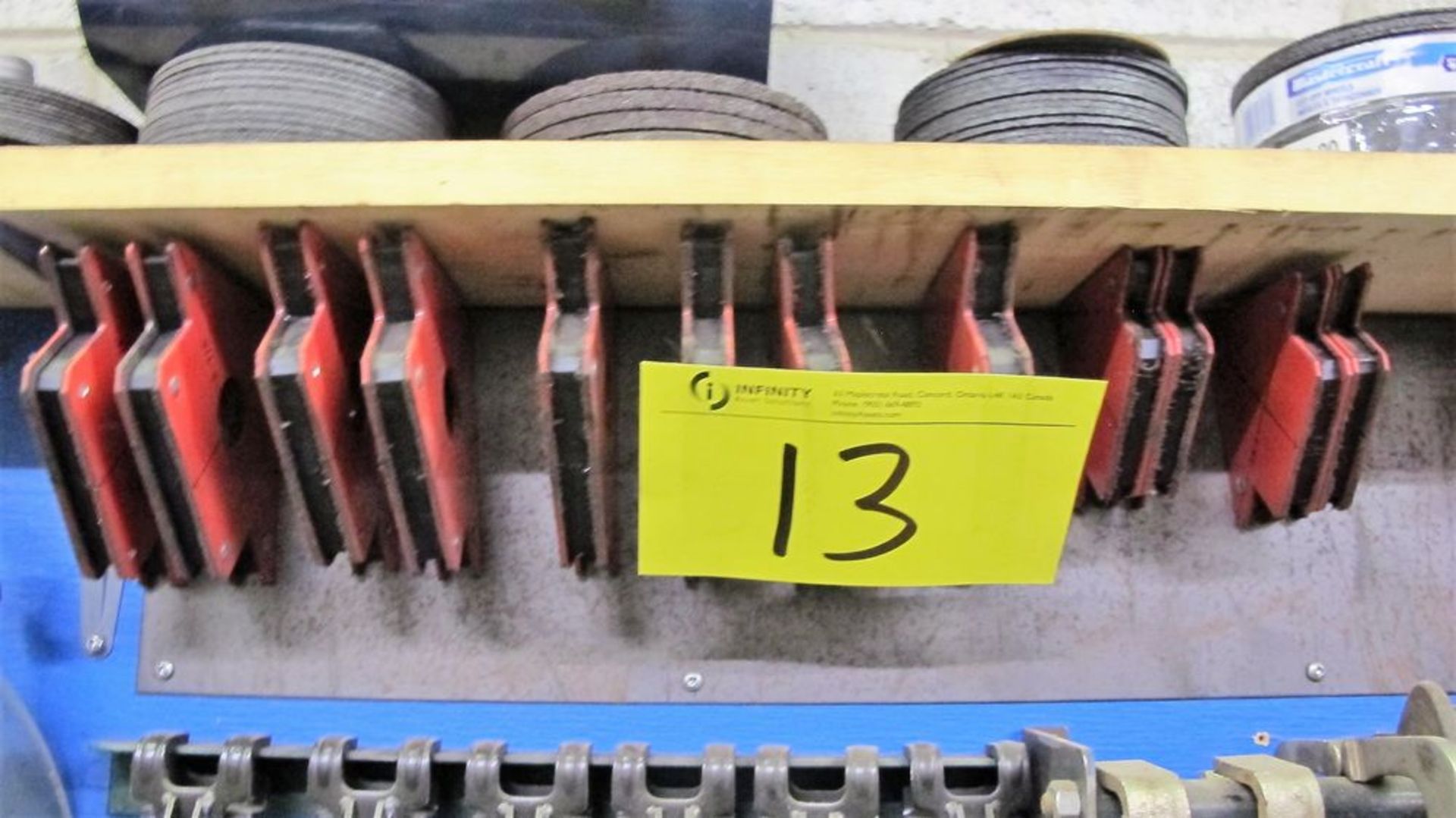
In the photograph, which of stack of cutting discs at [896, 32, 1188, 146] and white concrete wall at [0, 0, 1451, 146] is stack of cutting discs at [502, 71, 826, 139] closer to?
stack of cutting discs at [896, 32, 1188, 146]

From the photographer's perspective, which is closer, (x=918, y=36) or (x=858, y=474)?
(x=858, y=474)

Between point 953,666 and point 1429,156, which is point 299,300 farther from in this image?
point 1429,156

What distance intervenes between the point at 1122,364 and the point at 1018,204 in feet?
0.53

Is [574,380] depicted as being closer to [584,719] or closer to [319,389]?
[319,389]

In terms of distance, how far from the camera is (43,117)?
76 centimetres

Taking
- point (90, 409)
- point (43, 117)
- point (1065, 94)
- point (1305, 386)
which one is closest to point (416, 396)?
point (90, 409)

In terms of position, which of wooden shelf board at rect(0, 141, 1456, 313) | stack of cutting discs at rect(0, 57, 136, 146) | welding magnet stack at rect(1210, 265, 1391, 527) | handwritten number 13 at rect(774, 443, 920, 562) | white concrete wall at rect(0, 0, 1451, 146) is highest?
white concrete wall at rect(0, 0, 1451, 146)

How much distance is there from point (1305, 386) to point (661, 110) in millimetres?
487

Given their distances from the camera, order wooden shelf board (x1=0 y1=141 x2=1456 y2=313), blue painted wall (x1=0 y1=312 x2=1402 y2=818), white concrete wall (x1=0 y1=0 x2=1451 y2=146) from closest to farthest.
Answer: wooden shelf board (x1=0 y1=141 x2=1456 y2=313) → blue painted wall (x1=0 y1=312 x2=1402 y2=818) → white concrete wall (x1=0 y1=0 x2=1451 y2=146)

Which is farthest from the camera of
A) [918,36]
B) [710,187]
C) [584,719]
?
[918,36]

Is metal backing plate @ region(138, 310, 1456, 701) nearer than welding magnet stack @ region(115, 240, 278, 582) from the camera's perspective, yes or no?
No

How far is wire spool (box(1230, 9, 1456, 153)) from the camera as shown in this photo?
28.5 inches

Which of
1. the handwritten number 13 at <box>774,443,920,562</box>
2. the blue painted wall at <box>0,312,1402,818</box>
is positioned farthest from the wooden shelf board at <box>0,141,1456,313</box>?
the blue painted wall at <box>0,312,1402,818</box>

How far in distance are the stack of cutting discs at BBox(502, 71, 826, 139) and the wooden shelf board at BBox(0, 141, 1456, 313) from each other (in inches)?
2.0
